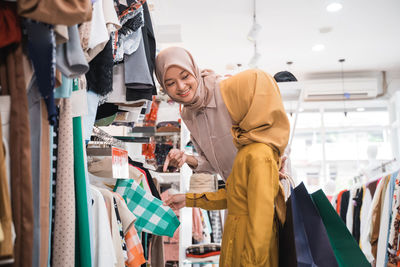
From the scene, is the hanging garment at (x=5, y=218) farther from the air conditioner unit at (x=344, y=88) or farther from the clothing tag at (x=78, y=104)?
the air conditioner unit at (x=344, y=88)

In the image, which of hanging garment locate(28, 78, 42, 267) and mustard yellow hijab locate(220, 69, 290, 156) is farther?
mustard yellow hijab locate(220, 69, 290, 156)

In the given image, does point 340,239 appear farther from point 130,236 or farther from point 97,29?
point 97,29

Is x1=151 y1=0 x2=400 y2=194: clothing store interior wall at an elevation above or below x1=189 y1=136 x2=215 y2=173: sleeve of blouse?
above

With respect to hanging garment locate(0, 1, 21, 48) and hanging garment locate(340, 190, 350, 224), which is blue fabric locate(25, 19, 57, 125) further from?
hanging garment locate(340, 190, 350, 224)

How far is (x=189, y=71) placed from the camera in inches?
65.3

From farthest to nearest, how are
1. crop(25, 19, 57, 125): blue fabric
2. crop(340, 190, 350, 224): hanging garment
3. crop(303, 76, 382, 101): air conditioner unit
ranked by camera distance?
crop(303, 76, 382, 101): air conditioner unit
crop(340, 190, 350, 224): hanging garment
crop(25, 19, 57, 125): blue fabric

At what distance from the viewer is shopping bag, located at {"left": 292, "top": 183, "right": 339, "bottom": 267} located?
1126 mm

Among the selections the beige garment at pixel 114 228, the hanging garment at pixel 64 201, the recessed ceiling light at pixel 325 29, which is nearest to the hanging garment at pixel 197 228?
the beige garment at pixel 114 228

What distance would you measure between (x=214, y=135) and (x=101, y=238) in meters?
0.88

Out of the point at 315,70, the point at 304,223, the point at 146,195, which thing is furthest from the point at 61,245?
the point at 315,70

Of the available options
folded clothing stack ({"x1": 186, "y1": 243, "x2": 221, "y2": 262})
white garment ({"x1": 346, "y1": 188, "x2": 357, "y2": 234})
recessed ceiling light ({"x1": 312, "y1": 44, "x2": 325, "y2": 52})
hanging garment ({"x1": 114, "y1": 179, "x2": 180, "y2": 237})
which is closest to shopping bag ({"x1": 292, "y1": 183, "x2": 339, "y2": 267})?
hanging garment ({"x1": 114, "y1": 179, "x2": 180, "y2": 237})

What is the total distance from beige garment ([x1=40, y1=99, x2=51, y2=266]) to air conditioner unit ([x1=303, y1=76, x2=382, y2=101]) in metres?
6.08

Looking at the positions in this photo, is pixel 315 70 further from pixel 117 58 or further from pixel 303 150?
pixel 117 58

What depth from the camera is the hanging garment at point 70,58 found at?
77cm
